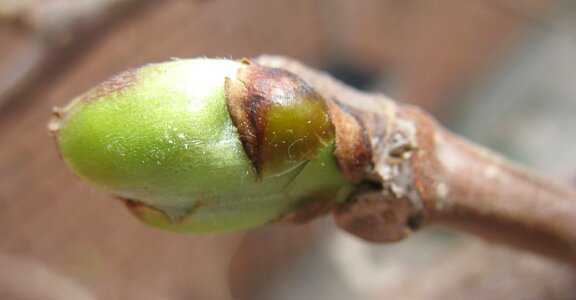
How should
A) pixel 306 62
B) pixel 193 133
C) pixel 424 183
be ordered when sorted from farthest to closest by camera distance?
pixel 306 62 → pixel 424 183 → pixel 193 133

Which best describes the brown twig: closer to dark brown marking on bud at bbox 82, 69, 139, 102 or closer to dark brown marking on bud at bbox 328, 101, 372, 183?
dark brown marking on bud at bbox 328, 101, 372, 183

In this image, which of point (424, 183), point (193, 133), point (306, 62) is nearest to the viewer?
point (193, 133)

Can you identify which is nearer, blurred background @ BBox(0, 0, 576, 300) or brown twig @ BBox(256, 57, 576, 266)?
brown twig @ BBox(256, 57, 576, 266)

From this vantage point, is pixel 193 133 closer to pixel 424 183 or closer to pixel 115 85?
pixel 115 85

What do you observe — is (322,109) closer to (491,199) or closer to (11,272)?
(491,199)

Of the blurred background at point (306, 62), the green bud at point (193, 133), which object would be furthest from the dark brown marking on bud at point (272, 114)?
the blurred background at point (306, 62)

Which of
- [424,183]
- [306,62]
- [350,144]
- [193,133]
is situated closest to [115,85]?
[193,133]

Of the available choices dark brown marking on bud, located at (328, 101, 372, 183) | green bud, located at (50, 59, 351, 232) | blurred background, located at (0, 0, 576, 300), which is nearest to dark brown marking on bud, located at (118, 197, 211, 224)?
green bud, located at (50, 59, 351, 232)
